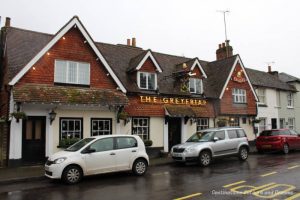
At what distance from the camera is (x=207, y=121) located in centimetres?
2264

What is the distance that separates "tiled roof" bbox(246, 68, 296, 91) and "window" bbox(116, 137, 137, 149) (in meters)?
17.4

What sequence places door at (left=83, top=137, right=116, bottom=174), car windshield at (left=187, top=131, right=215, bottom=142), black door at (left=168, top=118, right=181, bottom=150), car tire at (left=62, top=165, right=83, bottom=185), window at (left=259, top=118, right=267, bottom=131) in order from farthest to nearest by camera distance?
window at (left=259, top=118, right=267, bottom=131)
black door at (left=168, top=118, right=181, bottom=150)
car windshield at (left=187, top=131, right=215, bottom=142)
door at (left=83, top=137, right=116, bottom=174)
car tire at (left=62, top=165, right=83, bottom=185)

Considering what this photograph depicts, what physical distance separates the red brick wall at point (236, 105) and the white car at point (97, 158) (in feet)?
39.1

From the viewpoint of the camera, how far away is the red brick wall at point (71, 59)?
15.6 m

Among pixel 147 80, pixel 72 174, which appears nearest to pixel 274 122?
pixel 147 80

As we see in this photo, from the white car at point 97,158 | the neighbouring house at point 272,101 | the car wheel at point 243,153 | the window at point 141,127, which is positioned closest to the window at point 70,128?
the window at point 141,127

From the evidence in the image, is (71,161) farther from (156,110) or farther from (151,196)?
(156,110)

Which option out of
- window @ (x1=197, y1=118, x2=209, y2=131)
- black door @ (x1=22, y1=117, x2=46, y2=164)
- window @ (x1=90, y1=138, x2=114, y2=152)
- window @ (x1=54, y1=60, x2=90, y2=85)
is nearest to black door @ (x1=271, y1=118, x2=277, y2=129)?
window @ (x1=197, y1=118, x2=209, y2=131)

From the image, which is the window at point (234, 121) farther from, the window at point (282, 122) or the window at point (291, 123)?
the window at point (291, 123)

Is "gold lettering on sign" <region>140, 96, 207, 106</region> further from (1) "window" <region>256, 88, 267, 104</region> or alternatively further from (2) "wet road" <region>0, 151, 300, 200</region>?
(1) "window" <region>256, 88, 267, 104</region>

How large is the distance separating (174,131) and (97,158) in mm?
10132

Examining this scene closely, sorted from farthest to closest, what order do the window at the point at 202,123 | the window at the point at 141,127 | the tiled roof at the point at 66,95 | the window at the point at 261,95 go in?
the window at the point at 261,95 < the window at the point at 202,123 < the window at the point at 141,127 < the tiled roof at the point at 66,95

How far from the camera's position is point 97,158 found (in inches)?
456

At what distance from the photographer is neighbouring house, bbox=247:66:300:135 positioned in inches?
1070
